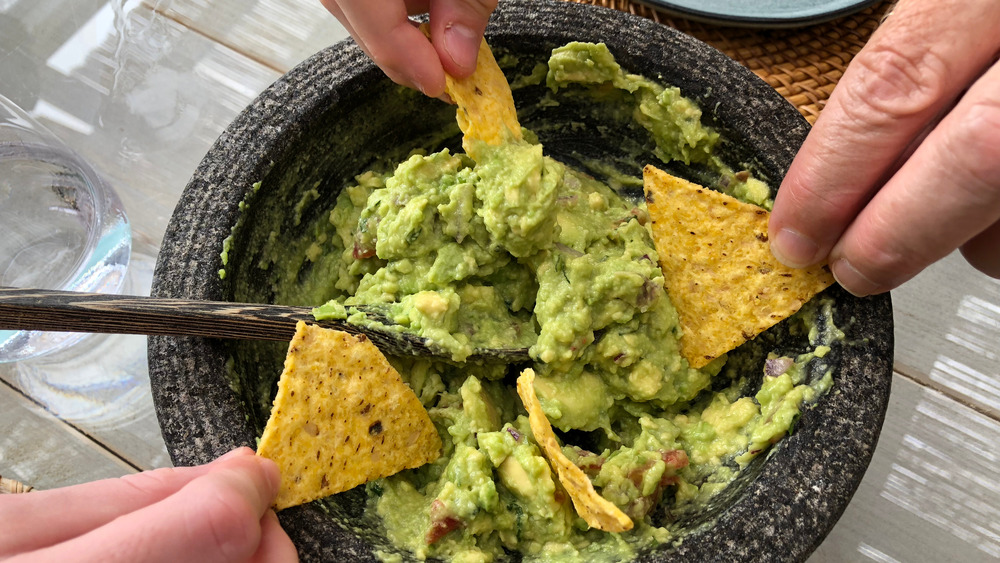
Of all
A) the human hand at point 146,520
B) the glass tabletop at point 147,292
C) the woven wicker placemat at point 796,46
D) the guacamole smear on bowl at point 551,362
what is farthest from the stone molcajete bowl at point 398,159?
the glass tabletop at point 147,292

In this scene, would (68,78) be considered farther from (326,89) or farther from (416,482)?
(416,482)

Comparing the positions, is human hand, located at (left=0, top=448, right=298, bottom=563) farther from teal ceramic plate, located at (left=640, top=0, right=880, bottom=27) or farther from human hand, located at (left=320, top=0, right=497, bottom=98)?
teal ceramic plate, located at (left=640, top=0, right=880, bottom=27)

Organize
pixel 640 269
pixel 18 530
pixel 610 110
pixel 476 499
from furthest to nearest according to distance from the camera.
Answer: pixel 610 110 < pixel 640 269 < pixel 476 499 < pixel 18 530

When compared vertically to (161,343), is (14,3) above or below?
above

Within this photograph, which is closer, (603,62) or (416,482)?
(416,482)

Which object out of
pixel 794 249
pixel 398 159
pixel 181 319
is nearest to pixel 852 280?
pixel 794 249

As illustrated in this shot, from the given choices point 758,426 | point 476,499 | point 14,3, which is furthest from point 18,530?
point 14,3

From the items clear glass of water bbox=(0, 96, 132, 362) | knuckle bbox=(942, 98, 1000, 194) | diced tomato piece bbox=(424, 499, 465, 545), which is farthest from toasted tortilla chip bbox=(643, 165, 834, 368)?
clear glass of water bbox=(0, 96, 132, 362)

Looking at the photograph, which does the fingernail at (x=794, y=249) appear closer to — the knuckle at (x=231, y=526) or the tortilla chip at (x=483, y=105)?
the tortilla chip at (x=483, y=105)
